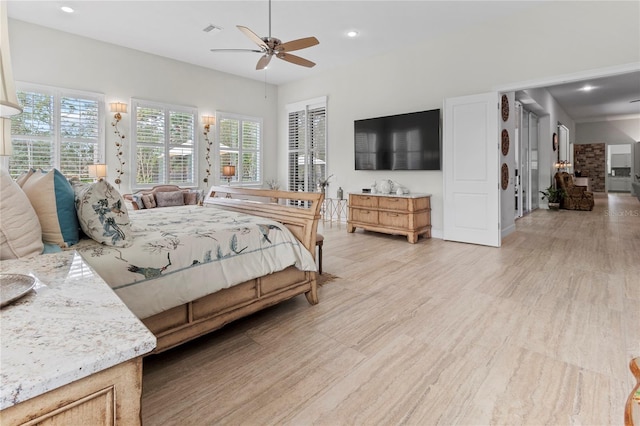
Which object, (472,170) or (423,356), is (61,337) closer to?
(423,356)

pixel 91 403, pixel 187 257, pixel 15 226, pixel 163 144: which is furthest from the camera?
pixel 163 144

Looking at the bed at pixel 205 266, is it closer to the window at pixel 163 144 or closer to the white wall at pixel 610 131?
the window at pixel 163 144

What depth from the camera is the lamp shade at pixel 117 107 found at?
17.9 feet

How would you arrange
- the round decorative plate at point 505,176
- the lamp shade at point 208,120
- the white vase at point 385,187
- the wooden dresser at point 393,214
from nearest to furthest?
the wooden dresser at point 393,214 < the round decorative plate at point 505,176 < the white vase at point 385,187 < the lamp shade at point 208,120

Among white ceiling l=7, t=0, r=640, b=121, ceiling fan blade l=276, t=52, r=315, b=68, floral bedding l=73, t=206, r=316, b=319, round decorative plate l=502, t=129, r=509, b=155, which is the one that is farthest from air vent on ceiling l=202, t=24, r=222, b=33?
round decorative plate l=502, t=129, r=509, b=155

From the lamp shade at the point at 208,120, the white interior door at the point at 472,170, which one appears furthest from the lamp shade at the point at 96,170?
the white interior door at the point at 472,170

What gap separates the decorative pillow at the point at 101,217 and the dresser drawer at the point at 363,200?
14.3ft

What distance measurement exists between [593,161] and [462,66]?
1220 centimetres

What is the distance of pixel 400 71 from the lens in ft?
19.4

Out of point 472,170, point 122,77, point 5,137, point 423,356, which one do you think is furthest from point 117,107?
point 423,356

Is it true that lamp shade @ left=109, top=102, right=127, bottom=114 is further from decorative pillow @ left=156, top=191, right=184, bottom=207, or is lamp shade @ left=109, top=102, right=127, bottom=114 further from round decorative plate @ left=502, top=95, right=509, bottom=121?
round decorative plate @ left=502, top=95, right=509, bottom=121

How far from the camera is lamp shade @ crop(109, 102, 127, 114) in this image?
5461 mm

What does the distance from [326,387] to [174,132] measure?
6004mm

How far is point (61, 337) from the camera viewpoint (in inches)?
27.2
